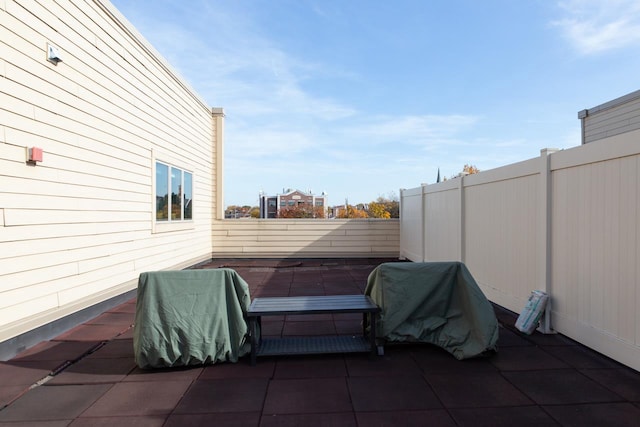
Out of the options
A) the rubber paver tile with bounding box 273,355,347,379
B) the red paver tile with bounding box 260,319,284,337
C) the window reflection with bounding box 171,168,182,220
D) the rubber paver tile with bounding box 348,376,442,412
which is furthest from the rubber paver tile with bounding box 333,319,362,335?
the window reflection with bounding box 171,168,182,220

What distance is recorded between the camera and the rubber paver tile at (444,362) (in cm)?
334

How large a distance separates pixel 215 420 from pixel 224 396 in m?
0.34

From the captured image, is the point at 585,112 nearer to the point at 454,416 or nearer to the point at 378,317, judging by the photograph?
the point at 378,317

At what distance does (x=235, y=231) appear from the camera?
10.9m

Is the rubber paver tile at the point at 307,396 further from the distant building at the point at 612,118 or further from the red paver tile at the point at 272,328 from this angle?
the distant building at the point at 612,118

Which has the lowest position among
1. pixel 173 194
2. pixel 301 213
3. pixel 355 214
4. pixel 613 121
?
pixel 355 214

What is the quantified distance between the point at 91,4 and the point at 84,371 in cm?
450

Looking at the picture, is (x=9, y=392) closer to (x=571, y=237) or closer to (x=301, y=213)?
(x=571, y=237)

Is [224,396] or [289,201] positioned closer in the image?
[224,396]

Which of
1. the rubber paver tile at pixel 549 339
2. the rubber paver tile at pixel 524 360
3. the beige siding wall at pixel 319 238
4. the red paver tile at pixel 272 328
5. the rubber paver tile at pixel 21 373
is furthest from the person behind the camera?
the beige siding wall at pixel 319 238

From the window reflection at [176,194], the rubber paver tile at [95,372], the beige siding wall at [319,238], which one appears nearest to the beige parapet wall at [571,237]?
the rubber paver tile at [95,372]

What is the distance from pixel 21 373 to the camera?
10.8 ft

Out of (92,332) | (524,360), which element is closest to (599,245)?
(524,360)

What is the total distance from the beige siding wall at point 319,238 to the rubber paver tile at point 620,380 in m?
7.95
